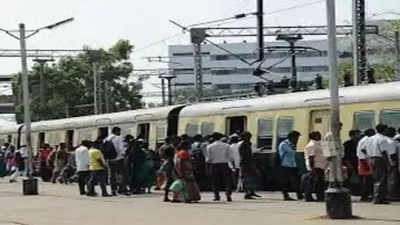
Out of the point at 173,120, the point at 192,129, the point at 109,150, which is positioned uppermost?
the point at 173,120

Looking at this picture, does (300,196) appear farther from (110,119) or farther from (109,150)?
(110,119)

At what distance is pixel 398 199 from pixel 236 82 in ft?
417

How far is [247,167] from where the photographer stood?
22891mm

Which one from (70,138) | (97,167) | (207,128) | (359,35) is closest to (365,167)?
(97,167)

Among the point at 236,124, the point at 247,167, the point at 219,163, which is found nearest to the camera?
the point at 219,163

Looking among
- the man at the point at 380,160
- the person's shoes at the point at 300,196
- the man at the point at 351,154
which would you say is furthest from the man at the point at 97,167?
the man at the point at 380,160

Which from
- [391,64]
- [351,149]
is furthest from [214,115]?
[391,64]

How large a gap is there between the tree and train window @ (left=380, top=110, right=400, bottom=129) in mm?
53253

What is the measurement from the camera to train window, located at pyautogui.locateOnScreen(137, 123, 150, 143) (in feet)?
108

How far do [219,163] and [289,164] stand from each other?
1.79m

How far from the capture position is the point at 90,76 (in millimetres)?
76688

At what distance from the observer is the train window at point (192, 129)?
96.9ft

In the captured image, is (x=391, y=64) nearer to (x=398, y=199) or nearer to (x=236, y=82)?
(x=398, y=199)

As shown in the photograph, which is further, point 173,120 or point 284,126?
point 173,120
